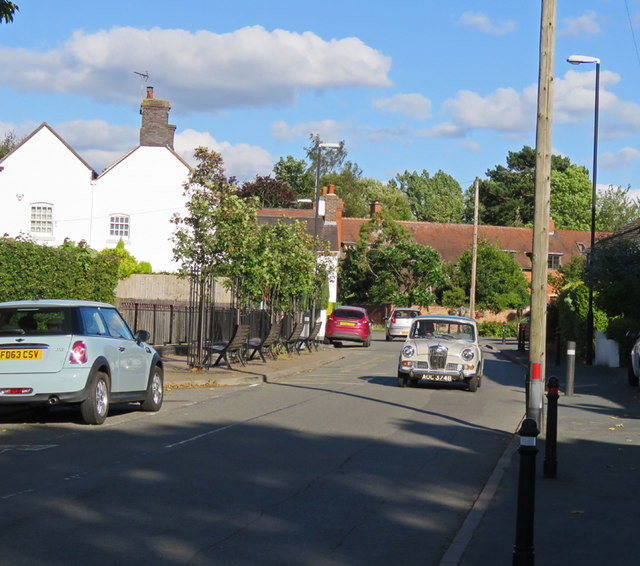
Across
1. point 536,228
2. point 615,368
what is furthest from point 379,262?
point 536,228

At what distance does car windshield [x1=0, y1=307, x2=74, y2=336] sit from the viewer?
12.4m

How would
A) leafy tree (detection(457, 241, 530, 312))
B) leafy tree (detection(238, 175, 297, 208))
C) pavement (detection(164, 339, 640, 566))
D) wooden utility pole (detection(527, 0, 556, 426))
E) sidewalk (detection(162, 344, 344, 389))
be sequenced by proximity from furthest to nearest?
1. leafy tree (detection(238, 175, 297, 208))
2. leafy tree (detection(457, 241, 530, 312))
3. sidewalk (detection(162, 344, 344, 389))
4. wooden utility pole (detection(527, 0, 556, 426))
5. pavement (detection(164, 339, 640, 566))

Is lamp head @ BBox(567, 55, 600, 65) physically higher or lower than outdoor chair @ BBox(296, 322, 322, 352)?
higher

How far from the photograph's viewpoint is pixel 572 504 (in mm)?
7961

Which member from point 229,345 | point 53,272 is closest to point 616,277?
point 229,345

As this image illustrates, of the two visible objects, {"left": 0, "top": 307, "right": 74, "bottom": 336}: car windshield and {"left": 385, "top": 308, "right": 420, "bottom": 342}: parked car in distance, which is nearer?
{"left": 0, "top": 307, "right": 74, "bottom": 336}: car windshield

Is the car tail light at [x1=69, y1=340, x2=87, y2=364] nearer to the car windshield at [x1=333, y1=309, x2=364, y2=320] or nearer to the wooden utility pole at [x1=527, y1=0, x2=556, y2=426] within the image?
the wooden utility pole at [x1=527, y1=0, x2=556, y2=426]

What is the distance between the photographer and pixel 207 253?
21.6 meters

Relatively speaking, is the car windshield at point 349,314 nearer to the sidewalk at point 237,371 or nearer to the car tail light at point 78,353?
the sidewalk at point 237,371

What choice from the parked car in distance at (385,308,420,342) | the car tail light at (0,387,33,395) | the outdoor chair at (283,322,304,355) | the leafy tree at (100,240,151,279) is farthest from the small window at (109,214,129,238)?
the car tail light at (0,387,33,395)

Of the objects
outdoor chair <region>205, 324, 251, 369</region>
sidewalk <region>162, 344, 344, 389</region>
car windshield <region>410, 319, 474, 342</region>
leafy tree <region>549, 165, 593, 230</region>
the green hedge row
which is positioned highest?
leafy tree <region>549, 165, 593, 230</region>

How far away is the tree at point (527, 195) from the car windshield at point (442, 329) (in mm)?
71070

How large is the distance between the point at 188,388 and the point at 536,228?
8.73m

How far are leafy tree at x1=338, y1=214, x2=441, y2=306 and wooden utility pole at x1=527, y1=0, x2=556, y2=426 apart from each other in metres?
52.4
